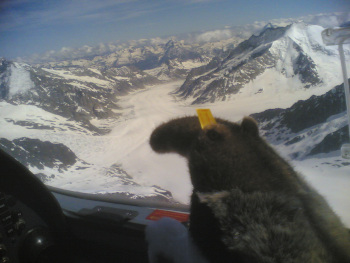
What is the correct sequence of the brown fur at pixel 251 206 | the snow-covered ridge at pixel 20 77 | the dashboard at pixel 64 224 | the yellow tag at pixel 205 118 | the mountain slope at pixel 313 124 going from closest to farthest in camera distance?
1. the brown fur at pixel 251 206
2. the yellow tag at pixel 205 118
3. the dashboard at pixel 64 224
4. the mountain slope at pixel 313 124
5. the snow-covered ridge at pixel 20 77

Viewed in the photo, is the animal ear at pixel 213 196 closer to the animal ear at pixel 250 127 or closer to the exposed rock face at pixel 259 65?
the animal ear at pixel 250 127

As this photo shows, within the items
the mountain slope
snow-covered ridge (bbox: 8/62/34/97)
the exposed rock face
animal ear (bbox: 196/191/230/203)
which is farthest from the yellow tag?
snow-covered ridge (bbox: 8/62/34/97)

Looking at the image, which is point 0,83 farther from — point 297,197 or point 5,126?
point 297,197

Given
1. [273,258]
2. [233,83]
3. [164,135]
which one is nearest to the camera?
[273,258]

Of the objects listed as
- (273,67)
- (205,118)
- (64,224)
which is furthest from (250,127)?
(273,67)

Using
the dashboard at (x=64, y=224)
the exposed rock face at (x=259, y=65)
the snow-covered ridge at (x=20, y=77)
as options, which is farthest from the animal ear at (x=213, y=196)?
the snow-covered ridge at (x=20, y=77)

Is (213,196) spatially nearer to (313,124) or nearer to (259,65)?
(313,124)

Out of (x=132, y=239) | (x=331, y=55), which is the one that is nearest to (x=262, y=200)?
(x=132, y=239)

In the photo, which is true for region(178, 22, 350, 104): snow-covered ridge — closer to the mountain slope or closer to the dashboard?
the mountain slope
